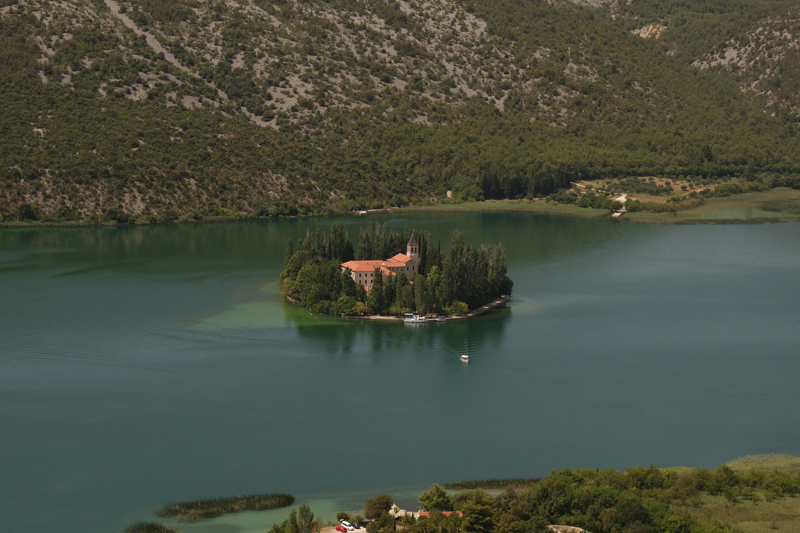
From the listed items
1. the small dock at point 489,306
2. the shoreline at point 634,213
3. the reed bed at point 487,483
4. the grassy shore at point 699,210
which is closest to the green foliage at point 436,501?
the reed bed at point 487,483

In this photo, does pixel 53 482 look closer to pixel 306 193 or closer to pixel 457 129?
pixel 306 193

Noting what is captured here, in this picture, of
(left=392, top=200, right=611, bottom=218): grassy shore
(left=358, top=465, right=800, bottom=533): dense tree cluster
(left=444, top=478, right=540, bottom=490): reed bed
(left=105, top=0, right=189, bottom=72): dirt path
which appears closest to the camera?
(left=358, top=465, right=800, bottom=533): dense tree cluster

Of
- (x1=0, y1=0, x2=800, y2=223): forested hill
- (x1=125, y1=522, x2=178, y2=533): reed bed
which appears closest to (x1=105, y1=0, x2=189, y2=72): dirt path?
(x1=0, y1=0, x2=800, y2=223): forested hill

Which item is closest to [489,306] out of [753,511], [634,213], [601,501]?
[753,511]

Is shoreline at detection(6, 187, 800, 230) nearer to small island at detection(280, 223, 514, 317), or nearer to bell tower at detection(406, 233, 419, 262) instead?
small island at detection(280, 223, 514, 317)

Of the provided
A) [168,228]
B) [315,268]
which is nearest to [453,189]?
[168,228]

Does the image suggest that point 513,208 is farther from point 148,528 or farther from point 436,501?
point 148,528

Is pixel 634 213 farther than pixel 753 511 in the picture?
Yes
